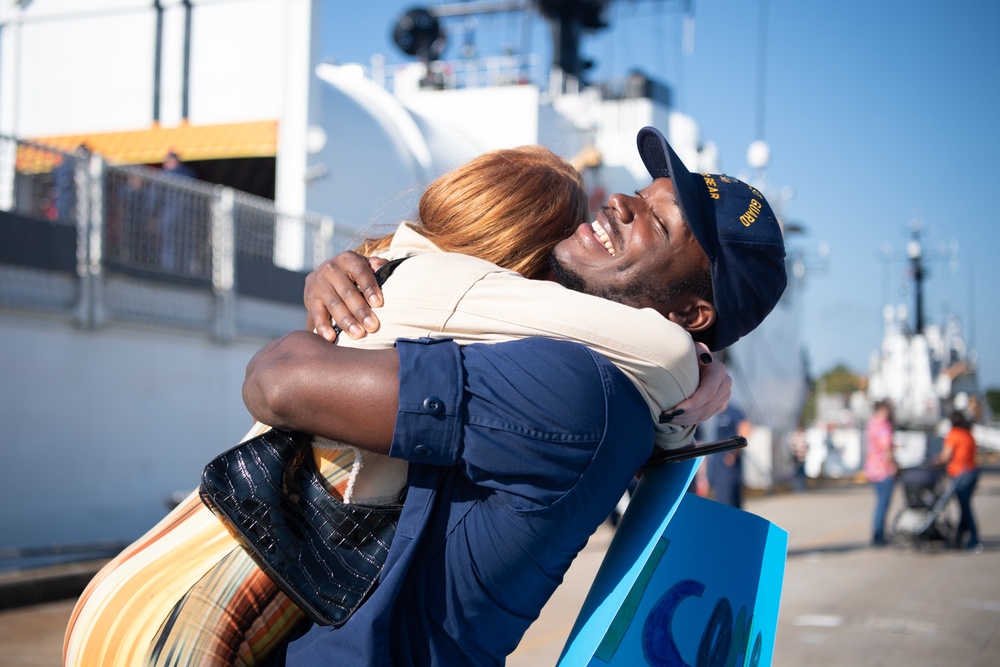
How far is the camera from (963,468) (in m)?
12.0

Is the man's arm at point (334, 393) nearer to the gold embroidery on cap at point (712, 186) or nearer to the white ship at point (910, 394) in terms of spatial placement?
the gold embroidery on cap at point (712, 186)

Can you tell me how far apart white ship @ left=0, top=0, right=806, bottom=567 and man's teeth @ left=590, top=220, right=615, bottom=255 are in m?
0.42

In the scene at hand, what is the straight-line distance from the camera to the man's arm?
138 cm

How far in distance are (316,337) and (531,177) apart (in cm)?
55

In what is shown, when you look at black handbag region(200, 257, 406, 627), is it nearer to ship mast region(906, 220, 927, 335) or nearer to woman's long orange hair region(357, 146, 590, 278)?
woman's long orange hair region(357, 146, 590, 278)

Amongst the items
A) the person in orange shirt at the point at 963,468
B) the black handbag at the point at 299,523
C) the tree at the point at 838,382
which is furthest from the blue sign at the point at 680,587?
the tree at the point at 838,382

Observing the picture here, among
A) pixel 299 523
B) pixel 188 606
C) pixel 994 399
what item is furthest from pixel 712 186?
pixel 994 399

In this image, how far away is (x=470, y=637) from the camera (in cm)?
145

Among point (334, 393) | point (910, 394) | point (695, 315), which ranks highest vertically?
point (695, 315)

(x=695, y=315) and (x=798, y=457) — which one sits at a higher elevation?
(x=695, y=315)

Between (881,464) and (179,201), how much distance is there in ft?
29.8

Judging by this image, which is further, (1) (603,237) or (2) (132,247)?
(2) (132,247)

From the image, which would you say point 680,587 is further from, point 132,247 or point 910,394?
point 910,394

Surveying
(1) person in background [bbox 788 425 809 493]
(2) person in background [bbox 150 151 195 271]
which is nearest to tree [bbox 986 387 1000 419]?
(1) person in background [bbox 788 425 809 493]
